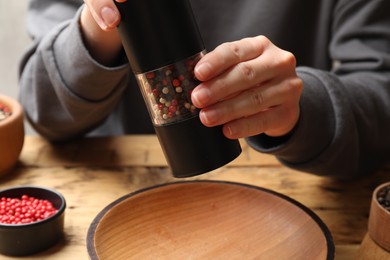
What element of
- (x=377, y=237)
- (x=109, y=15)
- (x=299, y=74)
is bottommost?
(x=377, y=237)

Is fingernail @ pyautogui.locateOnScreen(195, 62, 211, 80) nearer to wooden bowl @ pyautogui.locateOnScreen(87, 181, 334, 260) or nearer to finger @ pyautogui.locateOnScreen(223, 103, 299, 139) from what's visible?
finger @ pyautogui.locateOnScreen(223, 103, 299, 139)

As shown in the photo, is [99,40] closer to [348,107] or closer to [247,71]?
[247,71]

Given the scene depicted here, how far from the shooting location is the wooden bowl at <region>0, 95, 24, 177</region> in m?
0.99

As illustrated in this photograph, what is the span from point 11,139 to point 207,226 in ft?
1.26

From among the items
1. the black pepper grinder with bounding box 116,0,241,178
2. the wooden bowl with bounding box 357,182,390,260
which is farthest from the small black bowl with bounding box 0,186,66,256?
the wooden bowl with bounding box 357,182,390,260

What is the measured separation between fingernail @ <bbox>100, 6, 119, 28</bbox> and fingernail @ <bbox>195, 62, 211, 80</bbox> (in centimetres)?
11

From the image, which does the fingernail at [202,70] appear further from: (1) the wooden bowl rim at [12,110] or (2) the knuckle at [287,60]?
(1) the wooden bowl rim at [12,110]

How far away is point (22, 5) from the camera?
6.88 ft

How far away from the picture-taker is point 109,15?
0.67 meters

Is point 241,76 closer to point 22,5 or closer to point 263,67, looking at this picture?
point 263,67

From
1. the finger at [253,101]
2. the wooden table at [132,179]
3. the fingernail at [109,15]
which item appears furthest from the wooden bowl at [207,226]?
the fingernail at [109,15]

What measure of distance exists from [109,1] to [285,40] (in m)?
0.72

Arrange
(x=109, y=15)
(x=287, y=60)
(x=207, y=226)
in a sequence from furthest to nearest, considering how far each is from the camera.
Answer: (x=207, y=226) → (x=287, y=60) → (x=109, y=15)

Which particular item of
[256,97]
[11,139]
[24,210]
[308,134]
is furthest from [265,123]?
[11,139]
